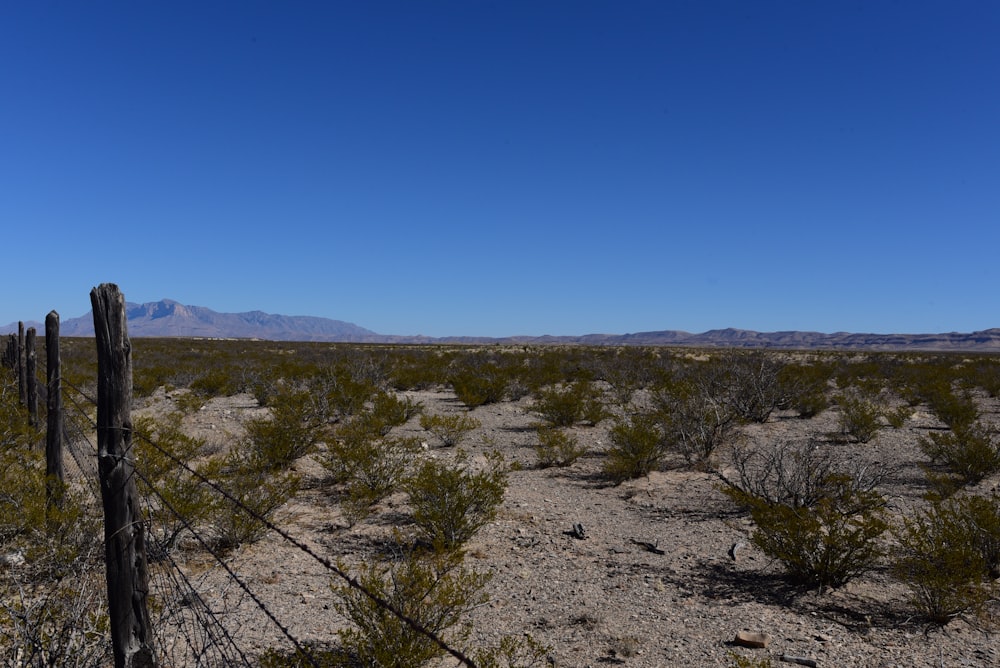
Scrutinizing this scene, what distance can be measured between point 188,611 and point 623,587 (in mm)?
4140

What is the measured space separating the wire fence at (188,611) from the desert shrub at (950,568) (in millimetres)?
4121

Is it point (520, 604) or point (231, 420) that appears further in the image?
point (231, 420)

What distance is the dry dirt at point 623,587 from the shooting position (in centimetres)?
493

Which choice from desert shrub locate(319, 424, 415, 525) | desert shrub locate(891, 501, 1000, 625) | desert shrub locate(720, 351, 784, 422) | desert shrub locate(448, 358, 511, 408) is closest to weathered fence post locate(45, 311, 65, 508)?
desert shrub locate(319, 424, 415, 525)

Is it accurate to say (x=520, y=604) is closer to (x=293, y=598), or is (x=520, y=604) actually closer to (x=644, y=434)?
(x=293, y=598)

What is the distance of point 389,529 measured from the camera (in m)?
7.92

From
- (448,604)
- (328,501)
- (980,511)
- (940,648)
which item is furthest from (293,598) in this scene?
(980,511)

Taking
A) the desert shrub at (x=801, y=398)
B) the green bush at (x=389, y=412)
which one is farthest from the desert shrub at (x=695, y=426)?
the green bush at (x=389, y=412)

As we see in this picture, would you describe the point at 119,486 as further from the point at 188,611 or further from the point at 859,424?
the point at 859,424

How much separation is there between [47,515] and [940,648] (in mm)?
7867

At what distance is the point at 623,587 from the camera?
6.26m

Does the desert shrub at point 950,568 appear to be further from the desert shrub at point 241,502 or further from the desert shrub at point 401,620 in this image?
the desert shrub at point 241,502

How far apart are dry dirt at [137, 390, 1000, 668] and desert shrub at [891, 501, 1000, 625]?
18 centimetres

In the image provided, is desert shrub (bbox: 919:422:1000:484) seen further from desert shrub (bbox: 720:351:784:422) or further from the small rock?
the small rock
